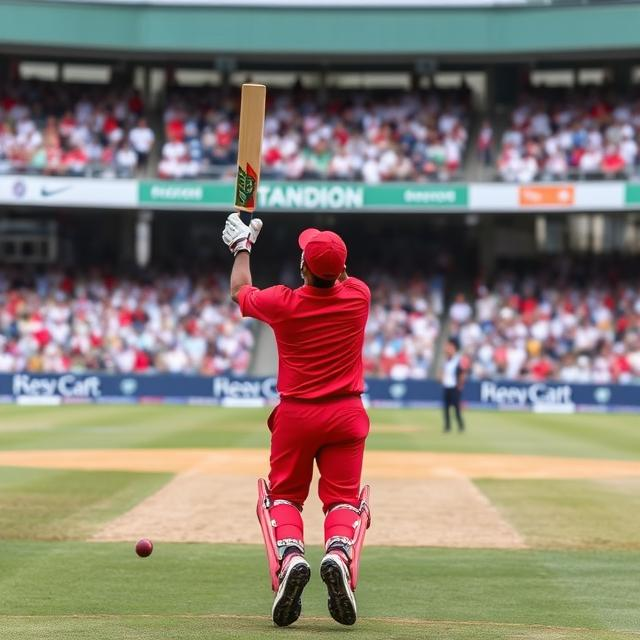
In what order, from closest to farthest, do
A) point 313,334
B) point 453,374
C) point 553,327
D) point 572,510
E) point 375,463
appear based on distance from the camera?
point 313,334, point 572,510, point 375,463, point 453,374, point 553,327

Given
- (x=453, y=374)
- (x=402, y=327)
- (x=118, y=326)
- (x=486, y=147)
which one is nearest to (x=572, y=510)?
(x=453, y=374)

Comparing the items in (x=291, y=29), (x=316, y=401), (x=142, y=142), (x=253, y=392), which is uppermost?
(x=291, y=29)

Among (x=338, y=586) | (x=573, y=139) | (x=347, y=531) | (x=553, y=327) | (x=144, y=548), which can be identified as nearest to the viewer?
(x=338, y=586)

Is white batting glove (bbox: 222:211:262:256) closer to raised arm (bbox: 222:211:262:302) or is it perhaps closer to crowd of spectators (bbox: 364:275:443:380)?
raised arm (bbox: 222:211:262:302)

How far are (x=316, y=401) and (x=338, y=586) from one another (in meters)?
1.00

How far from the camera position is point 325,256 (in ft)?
22.9

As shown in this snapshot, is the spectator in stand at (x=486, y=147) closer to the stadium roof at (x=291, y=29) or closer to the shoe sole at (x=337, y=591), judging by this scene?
the stadium roof at (x=291, y=29)

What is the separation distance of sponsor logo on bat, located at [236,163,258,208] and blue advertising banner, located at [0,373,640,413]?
83.3ft

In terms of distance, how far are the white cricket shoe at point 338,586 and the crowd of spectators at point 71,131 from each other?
32.0 metres

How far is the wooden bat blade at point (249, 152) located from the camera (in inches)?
302

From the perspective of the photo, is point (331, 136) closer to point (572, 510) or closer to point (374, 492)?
point (374, 492)

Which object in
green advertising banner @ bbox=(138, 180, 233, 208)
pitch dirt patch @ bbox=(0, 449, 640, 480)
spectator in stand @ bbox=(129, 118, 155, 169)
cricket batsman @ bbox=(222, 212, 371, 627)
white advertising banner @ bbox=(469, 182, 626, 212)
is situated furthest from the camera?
spectator in stand @ bbox=(129, 118, 155, 169)

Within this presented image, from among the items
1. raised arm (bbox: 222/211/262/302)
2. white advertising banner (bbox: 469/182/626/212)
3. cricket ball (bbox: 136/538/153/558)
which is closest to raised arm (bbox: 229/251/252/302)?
raised arm (bbox: 222/211/262/302)

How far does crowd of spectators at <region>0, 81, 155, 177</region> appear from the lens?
37781 millimetres
